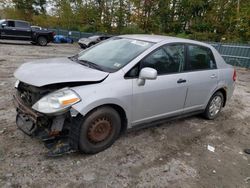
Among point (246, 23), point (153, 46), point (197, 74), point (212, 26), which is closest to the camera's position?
point (153, 46)

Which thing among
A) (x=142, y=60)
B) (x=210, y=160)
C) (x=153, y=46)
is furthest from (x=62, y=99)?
(x=210, y=160)

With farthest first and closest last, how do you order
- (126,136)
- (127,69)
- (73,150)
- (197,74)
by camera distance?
1. (197,74)
2. (126,136)
3. (127,69)
4. (73,150)

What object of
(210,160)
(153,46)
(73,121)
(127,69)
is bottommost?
(210,160)

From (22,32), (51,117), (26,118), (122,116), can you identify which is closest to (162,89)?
(122,116)

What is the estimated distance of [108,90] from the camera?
277 centimetres

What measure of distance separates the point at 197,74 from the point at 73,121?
2.36 m

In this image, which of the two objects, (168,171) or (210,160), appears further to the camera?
(210,160)

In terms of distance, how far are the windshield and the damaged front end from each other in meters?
0.80

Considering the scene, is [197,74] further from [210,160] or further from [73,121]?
[73,121]

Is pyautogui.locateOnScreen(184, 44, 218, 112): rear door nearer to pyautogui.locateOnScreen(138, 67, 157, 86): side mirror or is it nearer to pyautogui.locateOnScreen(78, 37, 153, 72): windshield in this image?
pyautogui.locateOnScreen(78, 37, 153, 72): windshield

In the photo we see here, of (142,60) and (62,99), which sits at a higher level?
(142,60)

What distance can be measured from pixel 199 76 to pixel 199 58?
36 cm

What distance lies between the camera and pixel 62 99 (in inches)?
99.0

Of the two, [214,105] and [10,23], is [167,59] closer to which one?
[214,105]
